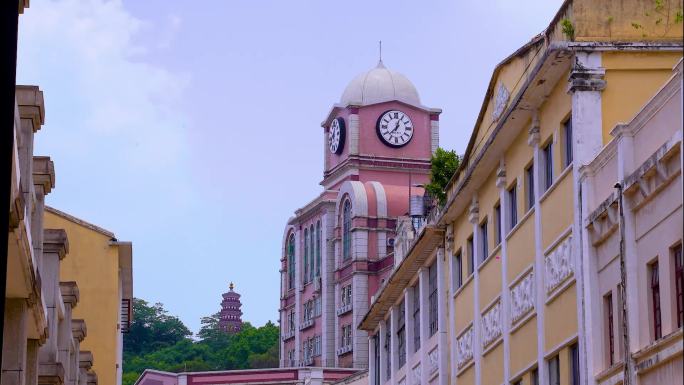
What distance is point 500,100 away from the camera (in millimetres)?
31734

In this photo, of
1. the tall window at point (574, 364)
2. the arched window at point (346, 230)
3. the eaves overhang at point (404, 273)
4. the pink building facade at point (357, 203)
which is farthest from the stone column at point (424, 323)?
the arched window at point (346, 230)

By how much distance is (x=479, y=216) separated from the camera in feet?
112

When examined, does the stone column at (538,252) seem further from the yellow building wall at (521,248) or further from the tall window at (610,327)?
the tall window at (610,327)

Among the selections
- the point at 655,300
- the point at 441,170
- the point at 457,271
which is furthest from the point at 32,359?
the point at 441,170

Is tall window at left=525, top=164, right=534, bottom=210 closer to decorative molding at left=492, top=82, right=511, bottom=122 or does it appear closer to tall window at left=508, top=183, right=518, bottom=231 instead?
tall window at left=508, top=183, right=518, bottom=231

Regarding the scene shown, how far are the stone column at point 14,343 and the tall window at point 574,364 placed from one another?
28.2ft

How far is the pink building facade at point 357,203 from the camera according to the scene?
88750mm

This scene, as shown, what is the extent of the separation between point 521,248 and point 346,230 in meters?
61.5

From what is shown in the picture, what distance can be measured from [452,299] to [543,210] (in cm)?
963

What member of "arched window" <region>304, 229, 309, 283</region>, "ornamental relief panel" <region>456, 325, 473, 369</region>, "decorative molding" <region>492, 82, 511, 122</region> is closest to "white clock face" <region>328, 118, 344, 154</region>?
"arched window" <region>304, 229, 309, 283</region>

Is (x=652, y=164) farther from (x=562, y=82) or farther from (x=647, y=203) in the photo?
(x=562, y=82)

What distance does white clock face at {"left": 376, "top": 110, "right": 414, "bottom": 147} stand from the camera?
91500mm

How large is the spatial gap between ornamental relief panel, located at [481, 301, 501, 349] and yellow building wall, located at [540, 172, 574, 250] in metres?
4.24

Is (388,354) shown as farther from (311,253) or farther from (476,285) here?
(311,253)
